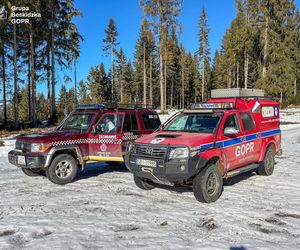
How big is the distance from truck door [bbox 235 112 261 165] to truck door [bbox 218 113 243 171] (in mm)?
169

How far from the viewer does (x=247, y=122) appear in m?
8.23

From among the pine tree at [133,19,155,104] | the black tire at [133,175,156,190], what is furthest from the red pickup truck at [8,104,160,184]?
the pine tree at [133,19,155,104]

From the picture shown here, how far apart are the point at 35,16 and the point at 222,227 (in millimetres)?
25056

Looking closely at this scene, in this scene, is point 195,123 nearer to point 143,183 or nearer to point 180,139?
point 180,139

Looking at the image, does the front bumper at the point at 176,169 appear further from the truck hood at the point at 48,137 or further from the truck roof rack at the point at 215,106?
the truck hood at the point at 48,137

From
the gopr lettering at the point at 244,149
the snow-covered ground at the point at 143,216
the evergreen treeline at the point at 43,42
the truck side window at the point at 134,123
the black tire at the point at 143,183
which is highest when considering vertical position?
the evergreen treeline at the point at 43,42

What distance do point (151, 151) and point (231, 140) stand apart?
204 centimetres

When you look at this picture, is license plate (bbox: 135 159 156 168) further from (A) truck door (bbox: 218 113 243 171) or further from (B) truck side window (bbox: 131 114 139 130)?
(B) truck side window (bbox: 131 114 139 130)

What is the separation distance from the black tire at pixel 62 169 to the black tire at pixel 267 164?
5239 mm

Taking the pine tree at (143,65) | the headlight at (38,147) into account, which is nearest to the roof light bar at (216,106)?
the headlight at (38,147)

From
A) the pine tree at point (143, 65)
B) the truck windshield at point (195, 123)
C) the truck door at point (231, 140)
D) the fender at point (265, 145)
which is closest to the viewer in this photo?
the truck door at point (231, 140)

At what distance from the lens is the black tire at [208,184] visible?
21.0ft

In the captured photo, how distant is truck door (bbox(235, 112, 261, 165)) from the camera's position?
308 inches

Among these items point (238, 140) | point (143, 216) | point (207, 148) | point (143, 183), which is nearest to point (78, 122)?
point (143, 183)
